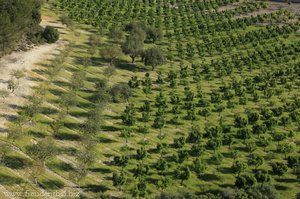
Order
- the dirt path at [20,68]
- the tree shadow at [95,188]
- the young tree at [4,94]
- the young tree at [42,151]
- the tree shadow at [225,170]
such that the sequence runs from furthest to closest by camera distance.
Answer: the young tree at [4,94] < the dirt path at [20,68] < the tree shadow at [225,170] < the young tree at [42,151] < the tree shadow at [95,188]

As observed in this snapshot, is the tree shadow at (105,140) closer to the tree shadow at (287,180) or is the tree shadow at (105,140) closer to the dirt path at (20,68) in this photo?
the dirt path at (20,68)

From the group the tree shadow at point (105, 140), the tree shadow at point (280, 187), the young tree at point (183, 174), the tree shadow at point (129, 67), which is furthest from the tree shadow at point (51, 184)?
the tree shadow at point (129, 67)

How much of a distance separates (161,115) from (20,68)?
39.7 m

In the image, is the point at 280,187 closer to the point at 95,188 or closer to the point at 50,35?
the point at 95,188

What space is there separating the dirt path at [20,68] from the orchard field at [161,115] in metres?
2.85

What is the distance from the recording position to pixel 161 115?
305 ft

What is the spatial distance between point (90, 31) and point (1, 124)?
75086 mm

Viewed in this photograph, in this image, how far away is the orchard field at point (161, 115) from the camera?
228 ft

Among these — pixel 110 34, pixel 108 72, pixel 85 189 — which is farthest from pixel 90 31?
pixel 85 189

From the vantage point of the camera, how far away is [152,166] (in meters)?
74.7

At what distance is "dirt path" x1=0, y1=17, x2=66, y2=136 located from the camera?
84.5 metres

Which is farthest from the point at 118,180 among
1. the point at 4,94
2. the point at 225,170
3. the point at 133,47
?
the point at 133,47

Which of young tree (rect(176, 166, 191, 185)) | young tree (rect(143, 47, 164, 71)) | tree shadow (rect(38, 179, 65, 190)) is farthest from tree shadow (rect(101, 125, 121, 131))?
young tree (rect(143, 47, 164, 71))

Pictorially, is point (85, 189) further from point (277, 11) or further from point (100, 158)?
point (277, 11)
